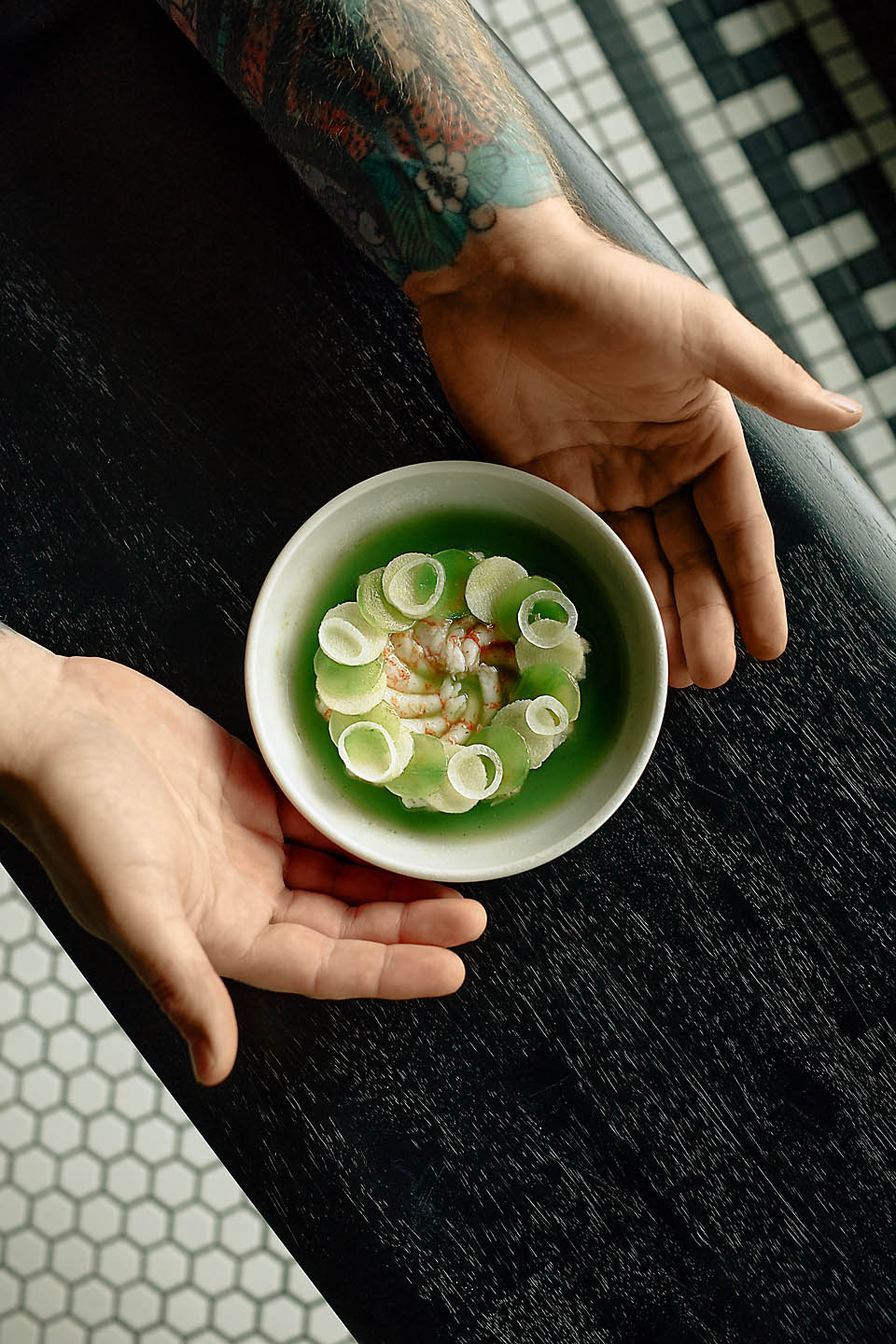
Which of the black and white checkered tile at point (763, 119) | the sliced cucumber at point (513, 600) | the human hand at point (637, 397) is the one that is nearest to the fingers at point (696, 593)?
the human hand at point (637, 397)

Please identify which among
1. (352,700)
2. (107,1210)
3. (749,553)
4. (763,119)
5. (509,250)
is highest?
(509,250)

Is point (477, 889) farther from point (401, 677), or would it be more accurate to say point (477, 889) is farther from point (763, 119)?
point (763, 119)

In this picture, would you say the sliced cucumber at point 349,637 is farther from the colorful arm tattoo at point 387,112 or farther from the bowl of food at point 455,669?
the colorful arm tattoo at point 387,112

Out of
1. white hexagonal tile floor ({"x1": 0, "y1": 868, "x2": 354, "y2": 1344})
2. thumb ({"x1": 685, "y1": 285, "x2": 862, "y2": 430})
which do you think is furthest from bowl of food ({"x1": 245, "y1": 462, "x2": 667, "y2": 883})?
white hexagonal tile floor ({"x1": 0, "y1": 868, "x2": 354, "y2": 1344})

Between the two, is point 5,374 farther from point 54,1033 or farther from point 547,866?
point 54,1033

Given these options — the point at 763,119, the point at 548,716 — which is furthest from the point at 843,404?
the point at 763,119

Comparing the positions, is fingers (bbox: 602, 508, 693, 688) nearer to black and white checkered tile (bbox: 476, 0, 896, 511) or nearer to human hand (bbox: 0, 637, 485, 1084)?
human hand (bbox: 0, 637, 485, 1084)
